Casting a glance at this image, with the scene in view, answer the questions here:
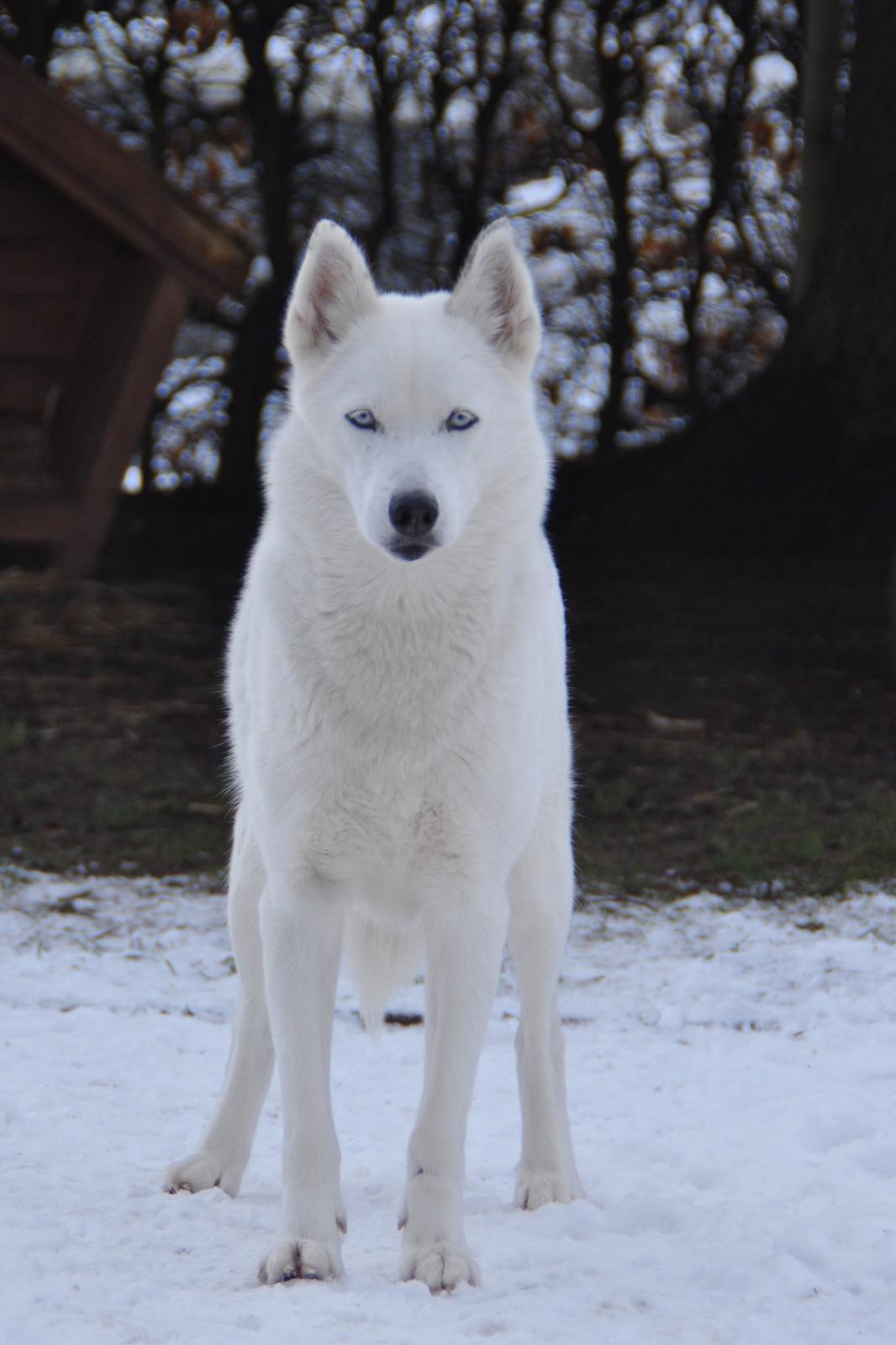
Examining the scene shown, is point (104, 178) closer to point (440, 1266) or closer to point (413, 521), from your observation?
point (413, 521)

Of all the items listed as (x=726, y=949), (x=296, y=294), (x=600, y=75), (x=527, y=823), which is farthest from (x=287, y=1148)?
(x=600, y=75)

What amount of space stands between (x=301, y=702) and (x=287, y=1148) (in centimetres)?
85

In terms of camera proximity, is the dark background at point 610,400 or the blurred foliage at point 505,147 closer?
the dark background at point 610,400

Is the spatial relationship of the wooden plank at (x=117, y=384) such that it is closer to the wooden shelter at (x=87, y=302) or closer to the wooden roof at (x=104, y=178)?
the wooden shelter at (x=87, y=302)

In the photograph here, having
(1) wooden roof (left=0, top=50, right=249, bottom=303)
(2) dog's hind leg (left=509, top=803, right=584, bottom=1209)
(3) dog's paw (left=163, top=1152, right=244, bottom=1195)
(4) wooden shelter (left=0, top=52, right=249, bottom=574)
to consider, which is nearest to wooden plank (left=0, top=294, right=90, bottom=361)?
(4) wooden shelter (left=0, top=52, right=249, bottom=574)

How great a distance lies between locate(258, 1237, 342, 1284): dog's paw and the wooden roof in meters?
7.45

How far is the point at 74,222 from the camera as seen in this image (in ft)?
31.7

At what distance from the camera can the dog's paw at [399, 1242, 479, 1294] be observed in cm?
275

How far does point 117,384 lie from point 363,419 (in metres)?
6.80

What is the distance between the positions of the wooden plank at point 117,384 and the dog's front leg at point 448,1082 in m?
7.09

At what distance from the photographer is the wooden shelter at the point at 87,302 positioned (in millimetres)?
9156

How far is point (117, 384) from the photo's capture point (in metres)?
9.47

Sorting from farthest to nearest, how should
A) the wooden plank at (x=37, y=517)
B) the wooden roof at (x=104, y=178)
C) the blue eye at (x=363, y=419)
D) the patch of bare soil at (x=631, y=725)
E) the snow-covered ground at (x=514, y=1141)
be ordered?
the wooden plank at (x=37, y=517) → the wooden roof at (x=104, y=178) → the patch of bare soil at (x=631, y=725) → the blue eye at (x=363, y=419) → the snow-covered ground at (x=514, y=1141)

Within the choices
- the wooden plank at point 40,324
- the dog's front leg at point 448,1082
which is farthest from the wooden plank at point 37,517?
the dog's front leg at point 448,1082
